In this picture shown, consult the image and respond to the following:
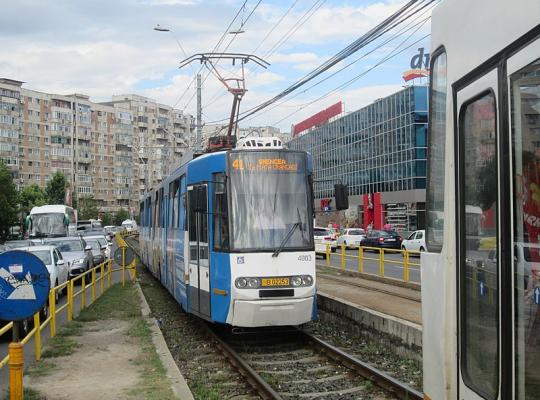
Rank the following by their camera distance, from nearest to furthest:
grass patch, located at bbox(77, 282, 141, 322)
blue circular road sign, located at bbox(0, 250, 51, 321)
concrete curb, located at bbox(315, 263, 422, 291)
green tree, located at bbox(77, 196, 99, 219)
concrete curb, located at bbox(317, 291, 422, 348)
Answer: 1. blue circular road sign, located at bbox(0, 250, 51, 321)
2. concrete curb, located at bbox(317, 291, 422, 348)
3. grass patch, located at bbox(77, 282, 141, 322)
4. concrete curb, located at bbox(315, 263, 422, 291)
5. green tree, located at bbox(77, 196, 99, 219)

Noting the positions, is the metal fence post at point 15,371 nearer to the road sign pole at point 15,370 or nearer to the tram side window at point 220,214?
the road sign pole at point 15,370

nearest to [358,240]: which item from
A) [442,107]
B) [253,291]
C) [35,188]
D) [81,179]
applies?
[253,291]

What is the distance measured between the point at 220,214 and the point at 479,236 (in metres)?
8.14

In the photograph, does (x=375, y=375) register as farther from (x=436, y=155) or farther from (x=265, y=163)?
(x=436, y=155)

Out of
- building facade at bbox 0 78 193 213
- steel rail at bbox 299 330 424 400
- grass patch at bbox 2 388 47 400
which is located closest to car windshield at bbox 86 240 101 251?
steel rail at bbox 299 330 424 400

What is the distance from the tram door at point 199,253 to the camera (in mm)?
11586

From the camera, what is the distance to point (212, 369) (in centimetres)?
1035

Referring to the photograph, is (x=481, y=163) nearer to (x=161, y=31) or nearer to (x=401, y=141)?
(x=161, y=31)

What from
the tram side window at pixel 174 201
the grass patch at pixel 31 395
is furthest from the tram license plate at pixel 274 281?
the tram side window at pixel 174 201

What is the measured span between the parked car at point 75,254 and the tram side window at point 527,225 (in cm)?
2291

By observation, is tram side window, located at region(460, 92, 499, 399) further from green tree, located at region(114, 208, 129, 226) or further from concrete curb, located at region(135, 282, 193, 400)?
green tree, located at region(114, 208, 129, 226)

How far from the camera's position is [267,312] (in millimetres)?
10648

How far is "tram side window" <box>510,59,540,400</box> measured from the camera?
280 centimetres

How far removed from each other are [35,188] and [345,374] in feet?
318
